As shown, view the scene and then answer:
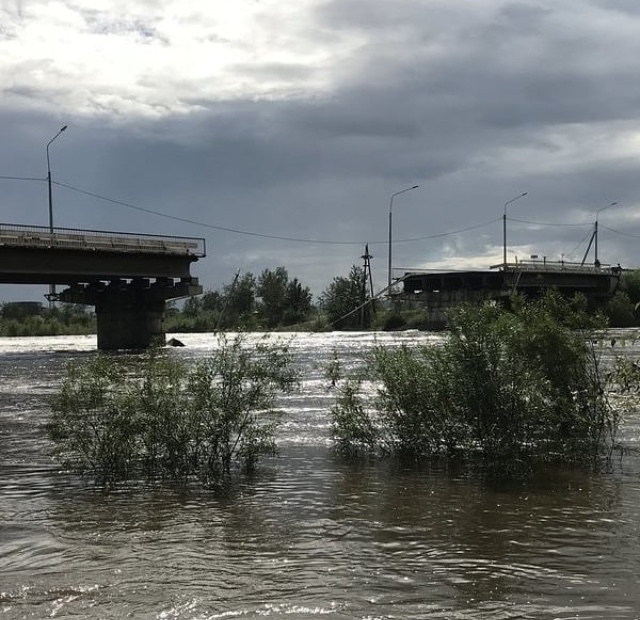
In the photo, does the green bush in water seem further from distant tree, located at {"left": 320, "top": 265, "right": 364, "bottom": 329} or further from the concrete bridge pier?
distant tree, located at {"left": 320, "top": 265, "right": 364, "bottom": 329}

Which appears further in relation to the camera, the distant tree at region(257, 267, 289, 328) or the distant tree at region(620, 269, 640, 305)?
the distant tree at region(257, 267, 289, 328)

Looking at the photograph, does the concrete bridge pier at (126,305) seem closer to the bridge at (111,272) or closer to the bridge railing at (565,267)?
the bridge at (111,272)

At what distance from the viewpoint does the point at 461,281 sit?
298ft

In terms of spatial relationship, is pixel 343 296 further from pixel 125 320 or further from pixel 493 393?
pixel 493 393

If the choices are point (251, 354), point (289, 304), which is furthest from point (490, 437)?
point (289, 304)

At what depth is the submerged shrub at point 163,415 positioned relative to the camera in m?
13.0

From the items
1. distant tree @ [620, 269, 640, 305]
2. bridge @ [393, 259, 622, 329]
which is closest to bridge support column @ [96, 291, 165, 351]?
bridge @ [393, 259, 622, 329]

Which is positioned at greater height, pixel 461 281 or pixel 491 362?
pixel 461 281

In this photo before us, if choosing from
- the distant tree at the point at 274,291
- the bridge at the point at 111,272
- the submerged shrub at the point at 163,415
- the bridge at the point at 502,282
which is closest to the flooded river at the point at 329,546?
the submerged shrub at the point at 163,415

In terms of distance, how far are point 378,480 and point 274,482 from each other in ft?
5.90

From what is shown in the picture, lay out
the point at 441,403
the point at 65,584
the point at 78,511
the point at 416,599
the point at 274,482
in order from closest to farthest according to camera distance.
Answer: the point at 416,599 < the point at 65,584 < the point at 78,511 < the point at 274,482 < the point at 441,403

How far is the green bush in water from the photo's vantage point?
13.2 meters

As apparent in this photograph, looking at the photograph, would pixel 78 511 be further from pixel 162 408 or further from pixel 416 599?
pixel 416 599

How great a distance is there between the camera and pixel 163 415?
A: 42.8 feet
